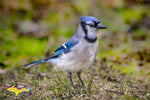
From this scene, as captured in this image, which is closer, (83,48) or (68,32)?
(83,48)

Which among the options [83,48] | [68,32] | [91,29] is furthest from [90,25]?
[68,32]

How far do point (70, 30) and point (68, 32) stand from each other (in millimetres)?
124

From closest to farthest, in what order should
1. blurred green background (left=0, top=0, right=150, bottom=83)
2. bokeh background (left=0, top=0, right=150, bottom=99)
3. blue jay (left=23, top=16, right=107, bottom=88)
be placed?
1. blue jay (left=23, top=16, right=107, bottom=88)
2. bokeh background (left=0, top=0, right=150, bottom=99)
3. blurred green background (left=0, top=0, right=150, bottom=83)

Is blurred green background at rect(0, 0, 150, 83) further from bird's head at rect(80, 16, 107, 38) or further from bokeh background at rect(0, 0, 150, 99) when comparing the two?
bird's head at rect(80, 16, 107, 38)

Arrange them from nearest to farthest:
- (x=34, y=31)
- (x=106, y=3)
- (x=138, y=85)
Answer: (x=138, y=85)
(x=34, y=31)
(x=106, y=3)

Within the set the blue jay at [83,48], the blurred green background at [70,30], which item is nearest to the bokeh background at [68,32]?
A: the blurred green background at [70,30]

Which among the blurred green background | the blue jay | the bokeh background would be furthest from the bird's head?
the blurred green background

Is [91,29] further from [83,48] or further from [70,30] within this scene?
[70,30]

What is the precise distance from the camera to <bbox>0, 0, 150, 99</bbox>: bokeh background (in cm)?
403

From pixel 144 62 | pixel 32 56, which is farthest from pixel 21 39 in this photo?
pixel 144 62

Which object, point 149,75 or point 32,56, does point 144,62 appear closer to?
point 149,75

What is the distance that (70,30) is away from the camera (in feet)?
18.7

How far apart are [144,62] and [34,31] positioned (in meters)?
2.80

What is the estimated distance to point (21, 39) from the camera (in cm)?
524
